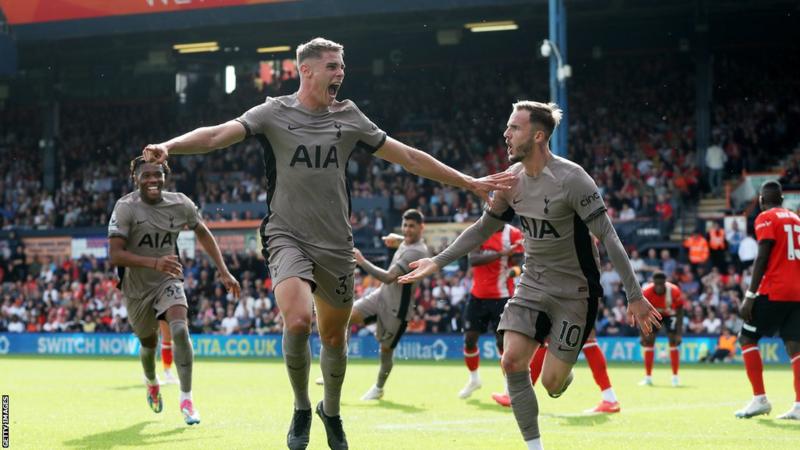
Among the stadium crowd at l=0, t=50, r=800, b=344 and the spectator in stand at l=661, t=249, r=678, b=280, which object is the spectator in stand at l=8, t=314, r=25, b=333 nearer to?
the stadium crowd at l=0, t=50, r=800, b=344

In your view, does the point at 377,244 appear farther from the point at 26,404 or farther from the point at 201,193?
the point at 26,404

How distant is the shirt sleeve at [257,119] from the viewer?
8.66 metres

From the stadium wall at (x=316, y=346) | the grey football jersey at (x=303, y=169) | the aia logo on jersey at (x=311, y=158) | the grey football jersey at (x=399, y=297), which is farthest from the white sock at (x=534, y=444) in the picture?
the stadium wall at (x=316, y=346)

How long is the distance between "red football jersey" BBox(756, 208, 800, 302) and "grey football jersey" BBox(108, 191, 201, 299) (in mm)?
5952

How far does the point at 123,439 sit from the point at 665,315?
11443 mm

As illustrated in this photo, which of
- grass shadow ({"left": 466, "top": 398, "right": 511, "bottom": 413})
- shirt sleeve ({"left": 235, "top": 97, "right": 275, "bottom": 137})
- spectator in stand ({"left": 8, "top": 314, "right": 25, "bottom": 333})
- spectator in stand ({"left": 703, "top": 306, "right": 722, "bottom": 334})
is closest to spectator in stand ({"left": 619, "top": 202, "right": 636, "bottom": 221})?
spectator in stand ({"left": 703, "top": 306, "right": 722, "bottom": 334})

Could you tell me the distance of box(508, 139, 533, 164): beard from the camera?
348 inches

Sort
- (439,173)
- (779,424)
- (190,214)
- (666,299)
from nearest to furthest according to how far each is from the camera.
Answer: (439,173) < (779,424) < (190,214) < (666,299)

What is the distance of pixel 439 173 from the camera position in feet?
29.6

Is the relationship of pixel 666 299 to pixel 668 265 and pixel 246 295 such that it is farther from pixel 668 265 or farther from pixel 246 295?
pixel 246 295

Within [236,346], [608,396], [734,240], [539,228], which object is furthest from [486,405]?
[236,346]

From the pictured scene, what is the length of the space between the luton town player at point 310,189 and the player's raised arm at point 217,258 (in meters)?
2.75

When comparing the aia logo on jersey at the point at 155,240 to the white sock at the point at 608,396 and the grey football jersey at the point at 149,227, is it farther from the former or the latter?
the white sock at the point at 608,396

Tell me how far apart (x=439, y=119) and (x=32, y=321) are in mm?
15480
